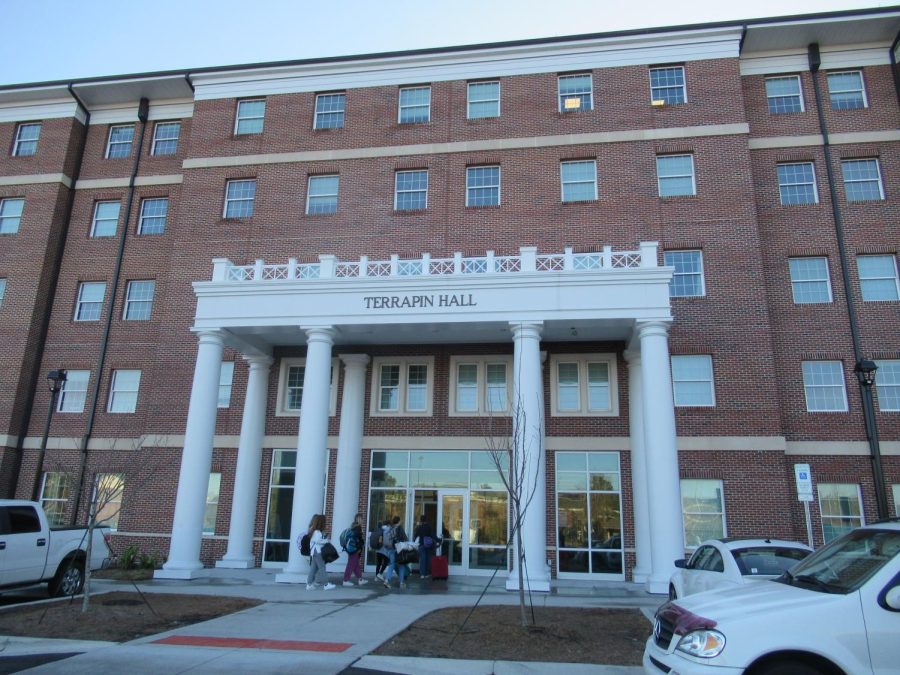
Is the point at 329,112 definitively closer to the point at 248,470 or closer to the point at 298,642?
the point at 248,470

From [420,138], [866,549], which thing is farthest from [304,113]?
[866,549]

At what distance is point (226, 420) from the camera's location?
22750mm

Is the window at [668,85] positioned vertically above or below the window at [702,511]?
above

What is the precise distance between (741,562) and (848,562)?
13.8 feet

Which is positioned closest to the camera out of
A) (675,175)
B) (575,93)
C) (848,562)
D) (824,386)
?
(848,562)

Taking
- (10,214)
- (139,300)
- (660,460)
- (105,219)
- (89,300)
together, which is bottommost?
(660,460)

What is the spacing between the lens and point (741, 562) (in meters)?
9.91

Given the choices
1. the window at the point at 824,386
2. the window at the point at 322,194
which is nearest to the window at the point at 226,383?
the window at the point at 322,194

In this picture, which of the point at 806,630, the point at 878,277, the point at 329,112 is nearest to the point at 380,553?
the point at 806,630

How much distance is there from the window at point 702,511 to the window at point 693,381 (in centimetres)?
239

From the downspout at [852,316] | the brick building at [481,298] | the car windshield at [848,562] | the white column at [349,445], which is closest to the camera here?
the car windshield at [848,562]

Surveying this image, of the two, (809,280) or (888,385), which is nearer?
(888,385)

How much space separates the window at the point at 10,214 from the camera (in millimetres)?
27516

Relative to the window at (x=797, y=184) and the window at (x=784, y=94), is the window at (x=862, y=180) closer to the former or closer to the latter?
the window at (x=797, y=184)
